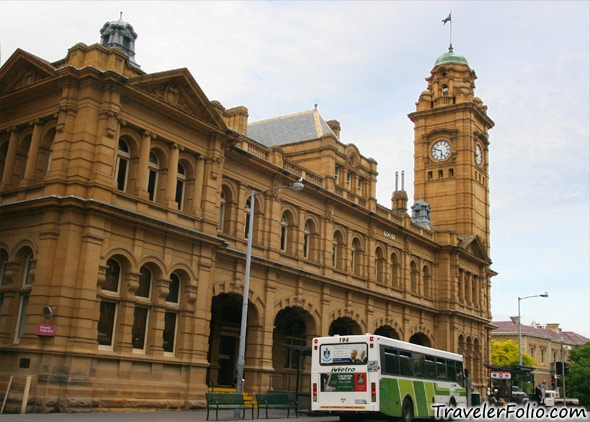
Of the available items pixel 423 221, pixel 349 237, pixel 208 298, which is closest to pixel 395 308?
pixel 349 237

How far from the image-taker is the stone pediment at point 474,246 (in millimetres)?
57662

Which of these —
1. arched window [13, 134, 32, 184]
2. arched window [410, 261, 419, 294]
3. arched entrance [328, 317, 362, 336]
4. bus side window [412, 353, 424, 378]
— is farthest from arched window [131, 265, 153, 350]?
arched window [410, 261, 419, 294]

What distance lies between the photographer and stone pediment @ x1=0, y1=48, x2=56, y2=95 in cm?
2673

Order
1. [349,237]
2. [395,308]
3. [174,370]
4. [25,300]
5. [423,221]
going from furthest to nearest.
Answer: [423,221], [395,308], [349,237], [174,370], [25,300]

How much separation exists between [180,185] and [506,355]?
72.2m

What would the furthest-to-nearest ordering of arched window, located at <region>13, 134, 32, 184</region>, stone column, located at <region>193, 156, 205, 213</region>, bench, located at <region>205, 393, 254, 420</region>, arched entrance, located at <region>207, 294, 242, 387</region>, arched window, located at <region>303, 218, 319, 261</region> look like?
1. arched window, located at <region>303, 218, 319, 261</region>
2. arched entrance, located at <region>207, 294, 242, 387</region>
3. stone column, located at <region>193, 156, 205, 213</region>
4. arched window, located at <region>13, 134, 32, 184</region>
5. bench, located at <region>205, 393, 254, 420</region>

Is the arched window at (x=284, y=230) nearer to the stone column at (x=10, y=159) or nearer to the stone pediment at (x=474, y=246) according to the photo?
the stone column at (x=10, y=159)

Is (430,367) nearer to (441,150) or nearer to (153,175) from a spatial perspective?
(153,175)

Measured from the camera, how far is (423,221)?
6166 centimetres

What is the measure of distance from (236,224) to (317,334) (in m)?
9.07

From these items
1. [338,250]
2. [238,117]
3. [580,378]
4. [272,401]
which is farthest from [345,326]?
[580,378]

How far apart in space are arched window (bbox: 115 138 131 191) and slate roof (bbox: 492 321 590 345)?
3128 inches

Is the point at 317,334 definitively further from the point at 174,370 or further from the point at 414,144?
the point at 414,144

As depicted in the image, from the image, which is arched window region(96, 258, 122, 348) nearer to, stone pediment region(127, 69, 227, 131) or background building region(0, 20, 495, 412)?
background building region(0, 20, 495, 412)
